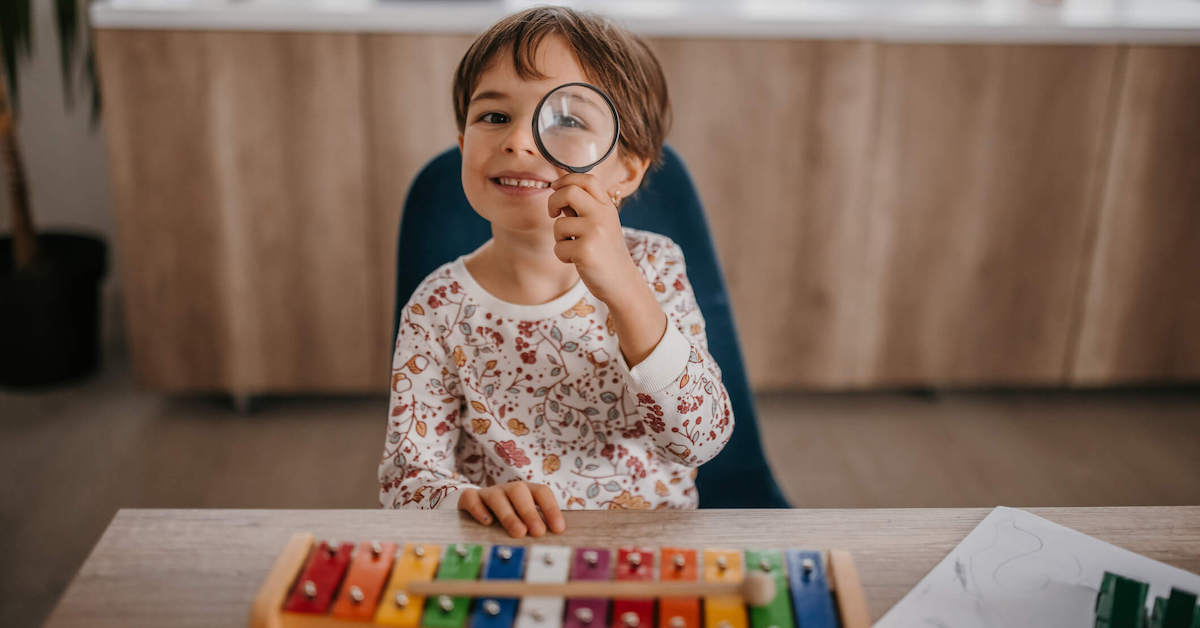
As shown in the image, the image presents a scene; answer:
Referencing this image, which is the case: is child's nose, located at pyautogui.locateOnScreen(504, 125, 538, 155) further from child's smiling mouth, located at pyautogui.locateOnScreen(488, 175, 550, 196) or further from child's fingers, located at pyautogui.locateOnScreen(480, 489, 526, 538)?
child's fingers, located at pyautogui.locateOnScreen(480, 489, 526, 538)

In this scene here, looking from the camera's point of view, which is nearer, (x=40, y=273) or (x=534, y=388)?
(x=534, y=388)

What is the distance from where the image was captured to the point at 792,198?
248cm

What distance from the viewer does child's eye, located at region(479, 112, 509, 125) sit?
1063 millimetres

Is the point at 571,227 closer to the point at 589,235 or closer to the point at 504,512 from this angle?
the point at 589,235

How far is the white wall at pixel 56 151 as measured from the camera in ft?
9.22

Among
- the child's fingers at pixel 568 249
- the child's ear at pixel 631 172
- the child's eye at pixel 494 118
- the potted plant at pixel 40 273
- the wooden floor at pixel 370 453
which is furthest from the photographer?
the potted plant at pixel 40 273

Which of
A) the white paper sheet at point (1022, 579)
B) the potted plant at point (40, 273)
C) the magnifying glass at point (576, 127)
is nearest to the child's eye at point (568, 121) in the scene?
the magnifying glass at point (576, 127)

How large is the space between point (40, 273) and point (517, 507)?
84.2 inches

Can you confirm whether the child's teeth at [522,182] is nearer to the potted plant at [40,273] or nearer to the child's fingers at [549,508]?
the child's fingers at [549,508]

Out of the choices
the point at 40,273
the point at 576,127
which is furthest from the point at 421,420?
the point at 40,273

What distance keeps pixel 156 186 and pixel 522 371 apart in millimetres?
1595

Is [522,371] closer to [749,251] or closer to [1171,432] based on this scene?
[749,251]

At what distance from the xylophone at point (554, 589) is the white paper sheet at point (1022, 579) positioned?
7cm

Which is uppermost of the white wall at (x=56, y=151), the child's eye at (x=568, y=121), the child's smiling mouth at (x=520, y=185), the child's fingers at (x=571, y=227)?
the child's eye at (x=568, y=121)
